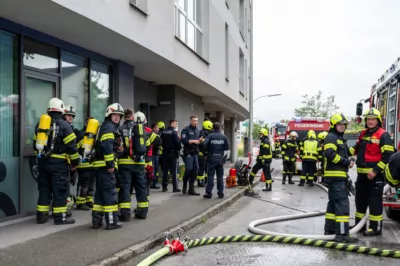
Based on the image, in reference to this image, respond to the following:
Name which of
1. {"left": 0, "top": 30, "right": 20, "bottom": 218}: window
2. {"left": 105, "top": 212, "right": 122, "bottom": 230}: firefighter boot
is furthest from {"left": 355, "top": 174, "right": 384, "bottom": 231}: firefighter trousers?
{"left": 0, "top": 30, "right": 20, "bottom": 218}: window

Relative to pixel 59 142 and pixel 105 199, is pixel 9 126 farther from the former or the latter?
pixel 105 199

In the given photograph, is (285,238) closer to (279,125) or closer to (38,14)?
(38,14)

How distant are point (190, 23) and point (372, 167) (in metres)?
8.53

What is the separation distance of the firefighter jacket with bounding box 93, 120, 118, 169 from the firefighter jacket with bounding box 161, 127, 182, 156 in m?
4.26

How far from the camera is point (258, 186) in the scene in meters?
14.4

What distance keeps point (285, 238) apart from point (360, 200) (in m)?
1.72

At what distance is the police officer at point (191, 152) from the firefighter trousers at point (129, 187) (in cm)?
331

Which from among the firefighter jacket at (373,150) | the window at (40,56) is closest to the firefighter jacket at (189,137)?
the window at (40,56)

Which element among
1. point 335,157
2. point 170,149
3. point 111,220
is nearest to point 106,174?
point 111,220

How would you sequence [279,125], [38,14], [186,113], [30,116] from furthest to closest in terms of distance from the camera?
1. [279,125]
2. [186,113]
3. [30,116]
4. [38,14]

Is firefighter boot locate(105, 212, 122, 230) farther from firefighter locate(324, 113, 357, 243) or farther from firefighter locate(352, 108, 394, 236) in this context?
firefighter locate(352, 108, 394, 236)

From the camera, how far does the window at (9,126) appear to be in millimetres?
6871

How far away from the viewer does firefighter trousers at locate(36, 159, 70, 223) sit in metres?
6.63

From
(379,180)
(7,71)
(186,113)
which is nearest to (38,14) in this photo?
(7,71)
